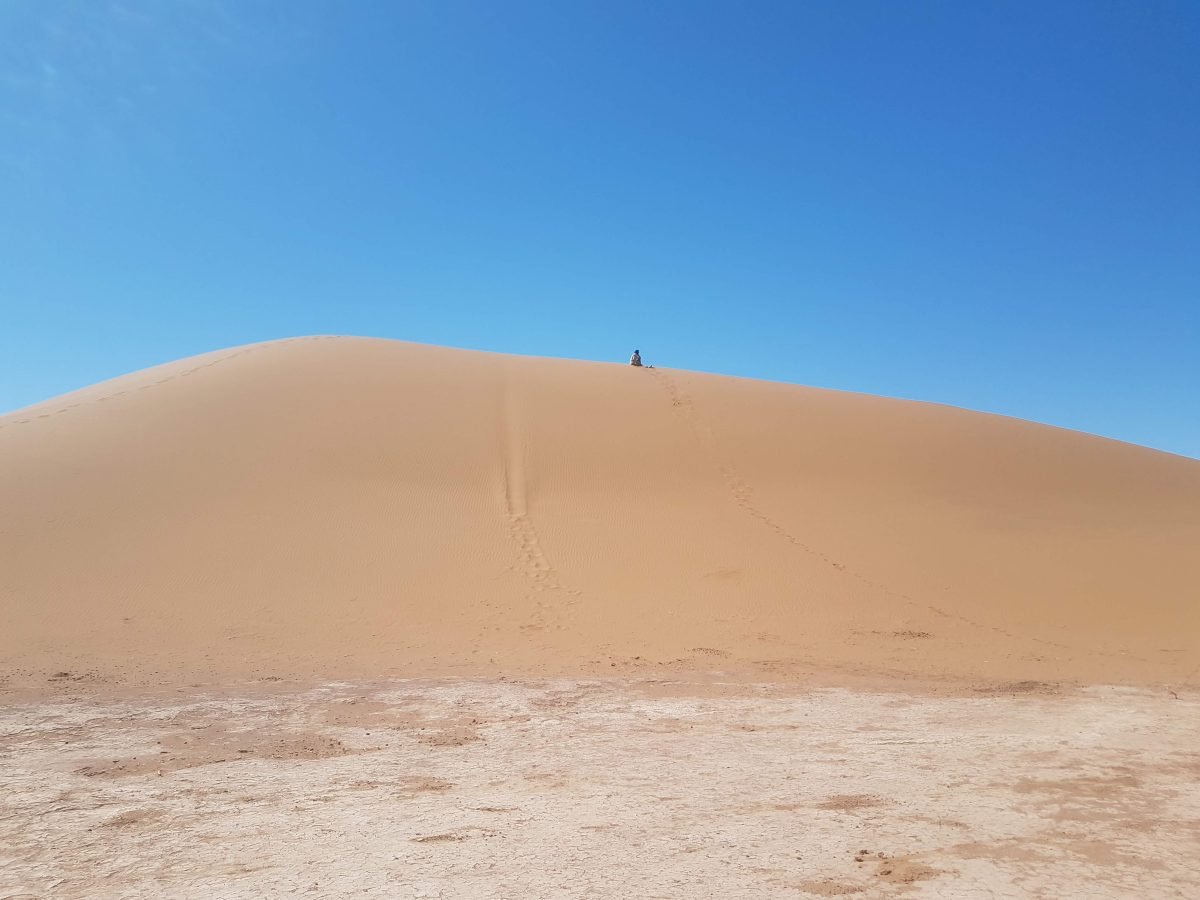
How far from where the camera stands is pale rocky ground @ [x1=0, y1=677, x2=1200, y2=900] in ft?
12.6

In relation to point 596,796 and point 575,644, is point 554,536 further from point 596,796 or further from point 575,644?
point 596,796

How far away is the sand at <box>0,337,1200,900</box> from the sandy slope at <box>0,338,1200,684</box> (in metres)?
0.09

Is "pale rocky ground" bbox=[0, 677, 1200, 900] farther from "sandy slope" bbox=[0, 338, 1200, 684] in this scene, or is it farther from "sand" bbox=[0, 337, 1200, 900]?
"sandy slope" bbox=[0, 338, 1200, 684]

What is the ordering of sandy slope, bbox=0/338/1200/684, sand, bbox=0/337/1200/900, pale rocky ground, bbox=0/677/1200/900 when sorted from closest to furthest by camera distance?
pale rocky ground, bbox=0/677/1200/900 → sand, bbox=0/337/1200/900 → sandy slope, bbox=0/338/1200/684

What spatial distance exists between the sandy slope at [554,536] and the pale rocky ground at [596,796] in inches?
76.0

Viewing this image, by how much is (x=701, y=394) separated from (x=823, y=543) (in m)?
9.77

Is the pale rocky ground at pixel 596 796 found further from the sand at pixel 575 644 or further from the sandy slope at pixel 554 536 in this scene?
the sandy slope at pixel 554 536

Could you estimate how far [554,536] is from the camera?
46.3ft

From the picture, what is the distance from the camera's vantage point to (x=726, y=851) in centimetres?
414

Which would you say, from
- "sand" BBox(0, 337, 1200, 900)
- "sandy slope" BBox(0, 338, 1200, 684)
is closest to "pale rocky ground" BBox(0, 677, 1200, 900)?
"sand" BBox(0, 337, 1200, 900)

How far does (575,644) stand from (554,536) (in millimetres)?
3930

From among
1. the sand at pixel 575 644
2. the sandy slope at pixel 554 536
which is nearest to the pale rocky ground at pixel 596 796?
the sand at pixel 575 644

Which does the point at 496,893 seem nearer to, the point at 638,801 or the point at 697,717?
the point at 638,801

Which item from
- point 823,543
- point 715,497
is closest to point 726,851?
Answer: point 823,543
